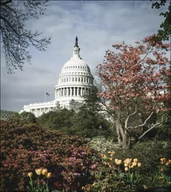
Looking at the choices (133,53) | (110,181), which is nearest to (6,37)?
(110,181)

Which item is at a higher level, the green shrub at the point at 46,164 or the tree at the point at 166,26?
the tree at the point at 166,26

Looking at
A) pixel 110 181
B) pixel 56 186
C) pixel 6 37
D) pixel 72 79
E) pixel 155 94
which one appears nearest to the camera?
pixel 56 186

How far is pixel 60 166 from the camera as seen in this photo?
24.6 ft

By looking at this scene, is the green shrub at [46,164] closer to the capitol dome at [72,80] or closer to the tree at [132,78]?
the tree at [132,78]

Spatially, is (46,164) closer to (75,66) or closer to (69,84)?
(69,84)

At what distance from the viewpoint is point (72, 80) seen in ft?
297

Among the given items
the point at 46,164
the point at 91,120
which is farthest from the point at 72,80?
the point at 46,164

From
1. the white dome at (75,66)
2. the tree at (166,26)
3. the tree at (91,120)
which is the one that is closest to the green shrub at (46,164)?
the tree at (166,26)

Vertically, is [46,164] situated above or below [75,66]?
below

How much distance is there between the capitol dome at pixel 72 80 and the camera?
88869 mm

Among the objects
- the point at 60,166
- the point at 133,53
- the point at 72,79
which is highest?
the point at 72,79

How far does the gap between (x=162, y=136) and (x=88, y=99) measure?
21.6ft

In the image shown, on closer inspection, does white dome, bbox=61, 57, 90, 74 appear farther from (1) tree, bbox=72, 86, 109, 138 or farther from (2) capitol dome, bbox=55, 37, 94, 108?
(1) tree, bbox=72, 86, 109, 138

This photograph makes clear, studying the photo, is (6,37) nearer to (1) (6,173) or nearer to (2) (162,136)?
(1) (6,173)
